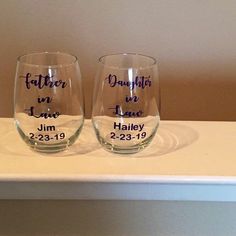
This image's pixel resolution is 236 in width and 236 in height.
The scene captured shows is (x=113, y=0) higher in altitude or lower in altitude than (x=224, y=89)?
higher

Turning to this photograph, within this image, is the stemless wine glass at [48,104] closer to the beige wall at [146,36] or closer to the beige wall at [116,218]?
the beige wall at [116,218]

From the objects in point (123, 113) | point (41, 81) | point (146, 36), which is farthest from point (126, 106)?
point (146, 36)

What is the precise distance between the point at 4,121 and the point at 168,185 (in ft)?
0.97

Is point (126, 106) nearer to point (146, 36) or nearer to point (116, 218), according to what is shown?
point (116, 218)

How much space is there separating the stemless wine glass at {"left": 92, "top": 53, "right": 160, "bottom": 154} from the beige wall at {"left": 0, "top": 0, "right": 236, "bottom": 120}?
57 centimetres

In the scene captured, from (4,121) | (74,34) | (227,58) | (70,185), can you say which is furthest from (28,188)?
(227,58)

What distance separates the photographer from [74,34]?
47.3 inches

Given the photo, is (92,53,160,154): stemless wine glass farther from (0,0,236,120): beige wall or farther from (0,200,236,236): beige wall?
(0,0,236,120): beige wall

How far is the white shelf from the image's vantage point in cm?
56

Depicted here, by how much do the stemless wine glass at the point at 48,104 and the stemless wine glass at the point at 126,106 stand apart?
30 mm

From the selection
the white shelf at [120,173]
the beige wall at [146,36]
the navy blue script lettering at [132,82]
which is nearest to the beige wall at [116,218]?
the white shelf at [120,173]

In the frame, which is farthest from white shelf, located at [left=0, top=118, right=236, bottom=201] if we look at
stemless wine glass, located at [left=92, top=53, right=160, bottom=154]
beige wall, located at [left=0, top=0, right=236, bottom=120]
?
beige wall, located at [left=0, top=0, right=236, bottom=120]

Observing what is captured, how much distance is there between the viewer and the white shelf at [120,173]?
0.56 m

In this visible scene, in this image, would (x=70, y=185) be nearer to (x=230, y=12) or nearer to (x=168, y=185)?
(x=168, y=185)
